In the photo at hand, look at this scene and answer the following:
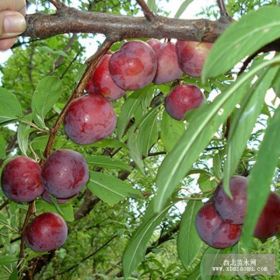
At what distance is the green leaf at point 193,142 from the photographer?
1.91ft

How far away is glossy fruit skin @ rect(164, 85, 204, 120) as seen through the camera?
4.04 feet

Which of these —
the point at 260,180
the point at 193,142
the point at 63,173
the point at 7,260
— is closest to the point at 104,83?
the point at 63,173

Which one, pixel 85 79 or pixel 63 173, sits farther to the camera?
pixel 63 173

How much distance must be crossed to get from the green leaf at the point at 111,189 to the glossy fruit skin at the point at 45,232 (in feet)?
0.61

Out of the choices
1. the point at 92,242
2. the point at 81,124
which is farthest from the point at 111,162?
the point at 92,242

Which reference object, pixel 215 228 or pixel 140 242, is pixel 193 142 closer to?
pixel 215 228

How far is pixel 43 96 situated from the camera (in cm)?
139

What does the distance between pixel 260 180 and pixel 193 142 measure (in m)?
0.12

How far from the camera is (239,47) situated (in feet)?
1.87

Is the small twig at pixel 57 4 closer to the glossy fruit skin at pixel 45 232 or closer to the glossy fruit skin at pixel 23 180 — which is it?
the glossy fruit skin at pixel 23 180

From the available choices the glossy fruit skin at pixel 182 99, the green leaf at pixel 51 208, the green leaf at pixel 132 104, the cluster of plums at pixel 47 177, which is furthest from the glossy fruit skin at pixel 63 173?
the green leaf at pixel 51 208

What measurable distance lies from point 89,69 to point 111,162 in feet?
2.08

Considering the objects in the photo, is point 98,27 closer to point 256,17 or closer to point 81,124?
point 81,124

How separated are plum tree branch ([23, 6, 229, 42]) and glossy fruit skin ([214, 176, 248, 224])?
38 centimetres
